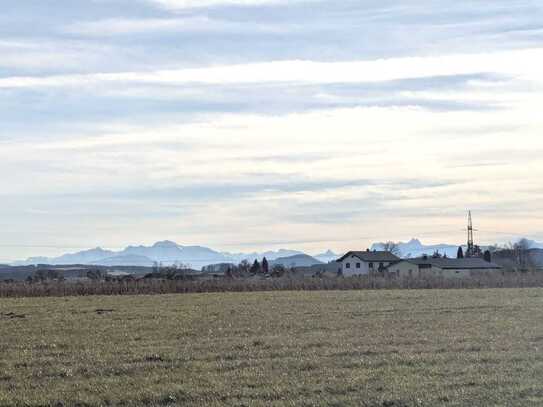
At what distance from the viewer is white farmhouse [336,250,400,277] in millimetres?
138500

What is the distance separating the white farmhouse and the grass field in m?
106

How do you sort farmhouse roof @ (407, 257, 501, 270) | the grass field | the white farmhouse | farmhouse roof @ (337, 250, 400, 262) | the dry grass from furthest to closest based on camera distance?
farmhouse roof @ (337, 250, 400, 262) → the white farmhouse → farmhouse roof @ (407, 257, 501, 270) → the dry grass → the grass field

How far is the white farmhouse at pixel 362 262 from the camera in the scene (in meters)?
138

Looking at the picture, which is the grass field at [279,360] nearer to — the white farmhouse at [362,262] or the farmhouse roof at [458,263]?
the farmhouse roof at [458,263]

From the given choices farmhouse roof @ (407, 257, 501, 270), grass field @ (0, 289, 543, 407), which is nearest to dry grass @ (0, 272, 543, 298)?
grass field @ (0, 289, 543, 407)

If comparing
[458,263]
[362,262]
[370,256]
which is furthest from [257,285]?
[370,256]

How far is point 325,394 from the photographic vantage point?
14.8m

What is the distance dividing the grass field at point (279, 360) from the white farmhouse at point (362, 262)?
348 ft

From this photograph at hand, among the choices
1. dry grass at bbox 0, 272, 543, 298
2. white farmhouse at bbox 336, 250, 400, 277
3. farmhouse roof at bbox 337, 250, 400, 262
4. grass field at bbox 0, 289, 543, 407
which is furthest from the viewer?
farmhouse roof at bbox 337, 250, 400, 262

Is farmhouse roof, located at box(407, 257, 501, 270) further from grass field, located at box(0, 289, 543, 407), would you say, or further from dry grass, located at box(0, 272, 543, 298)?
grass field, located at box(0, 289, 543, 407)

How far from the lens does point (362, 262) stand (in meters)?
139

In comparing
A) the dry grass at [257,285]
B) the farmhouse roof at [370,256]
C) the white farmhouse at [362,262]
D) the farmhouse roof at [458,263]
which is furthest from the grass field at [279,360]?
the farmhouse roof at [370,256]

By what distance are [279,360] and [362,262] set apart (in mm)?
121126

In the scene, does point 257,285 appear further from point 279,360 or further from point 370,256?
point 370,256
